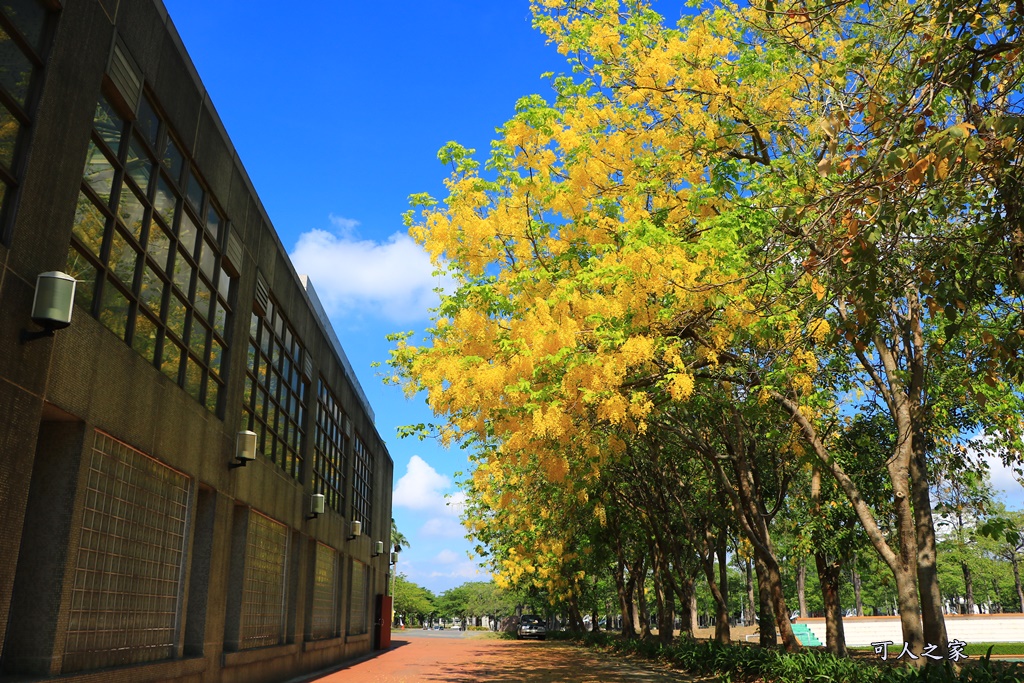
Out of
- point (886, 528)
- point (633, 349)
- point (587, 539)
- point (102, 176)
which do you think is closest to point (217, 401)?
point (102, 176)

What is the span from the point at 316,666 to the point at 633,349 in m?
13.4

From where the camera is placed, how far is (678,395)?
973cm

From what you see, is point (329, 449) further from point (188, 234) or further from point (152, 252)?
point (152, 252)

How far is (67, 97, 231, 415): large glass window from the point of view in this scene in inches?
320

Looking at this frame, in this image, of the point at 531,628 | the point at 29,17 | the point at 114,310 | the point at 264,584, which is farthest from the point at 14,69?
the point at 531,628

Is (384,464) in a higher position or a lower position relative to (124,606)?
higher

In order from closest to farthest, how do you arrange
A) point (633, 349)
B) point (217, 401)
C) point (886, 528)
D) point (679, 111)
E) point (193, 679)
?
point (633, 349) < point (193, 679) < point (679, 111) < point (217, 401) < point (886, 528)

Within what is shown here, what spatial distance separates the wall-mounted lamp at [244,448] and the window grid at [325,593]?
716 centimetres

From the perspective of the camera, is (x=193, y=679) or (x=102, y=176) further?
(x=193, y=679)

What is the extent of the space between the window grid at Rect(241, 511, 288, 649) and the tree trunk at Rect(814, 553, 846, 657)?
11.9 m

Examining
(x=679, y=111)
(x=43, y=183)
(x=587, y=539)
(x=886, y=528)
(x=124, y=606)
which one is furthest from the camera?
(x=587, y=539)

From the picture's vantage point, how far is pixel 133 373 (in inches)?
343

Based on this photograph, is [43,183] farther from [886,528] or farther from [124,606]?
[886,528]

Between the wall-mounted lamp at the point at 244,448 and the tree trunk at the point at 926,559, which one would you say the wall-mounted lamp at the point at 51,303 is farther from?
the tree trunk at the point at 926,559
